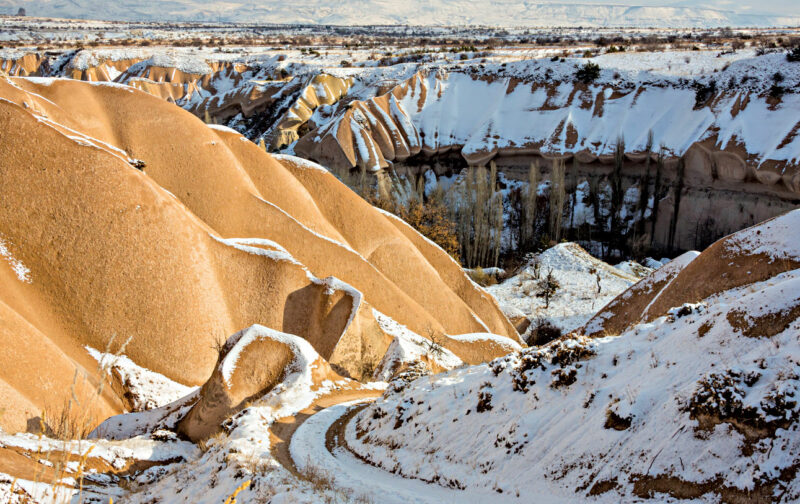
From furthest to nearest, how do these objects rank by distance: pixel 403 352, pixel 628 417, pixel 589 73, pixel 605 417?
pixel 589 73
pixel 403 352
pixel 605 417
pixel 628 417

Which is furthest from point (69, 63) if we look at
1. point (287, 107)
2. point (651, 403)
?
point (651, 403)

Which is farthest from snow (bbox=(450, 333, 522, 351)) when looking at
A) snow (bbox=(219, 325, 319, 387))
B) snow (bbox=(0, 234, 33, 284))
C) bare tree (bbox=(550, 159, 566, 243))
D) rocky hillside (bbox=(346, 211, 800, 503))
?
bare tree (bbox=(550, 159, 566, 243))

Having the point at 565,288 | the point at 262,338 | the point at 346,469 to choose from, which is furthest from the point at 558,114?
the point at 346,469

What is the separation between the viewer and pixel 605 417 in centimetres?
705

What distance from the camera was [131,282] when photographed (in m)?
14.2

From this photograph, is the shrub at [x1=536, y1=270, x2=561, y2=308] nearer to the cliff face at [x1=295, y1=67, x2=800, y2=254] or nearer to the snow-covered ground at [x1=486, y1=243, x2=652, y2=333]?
the snow-covered ground at [x1=486, y1=243, x2=652, y2=333]

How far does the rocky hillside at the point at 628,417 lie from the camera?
18.8 feet

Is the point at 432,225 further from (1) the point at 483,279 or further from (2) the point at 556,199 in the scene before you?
(2) the point at 556,199

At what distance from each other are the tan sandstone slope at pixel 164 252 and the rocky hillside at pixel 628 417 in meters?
6.39

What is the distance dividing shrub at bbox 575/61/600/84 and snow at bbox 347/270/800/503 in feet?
167

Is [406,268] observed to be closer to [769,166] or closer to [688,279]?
[688,279]

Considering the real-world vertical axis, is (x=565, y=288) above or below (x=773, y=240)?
below

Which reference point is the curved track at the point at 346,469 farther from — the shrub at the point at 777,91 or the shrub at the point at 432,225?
the shrub at the point at 777,91

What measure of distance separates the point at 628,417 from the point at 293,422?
6.70 meters
